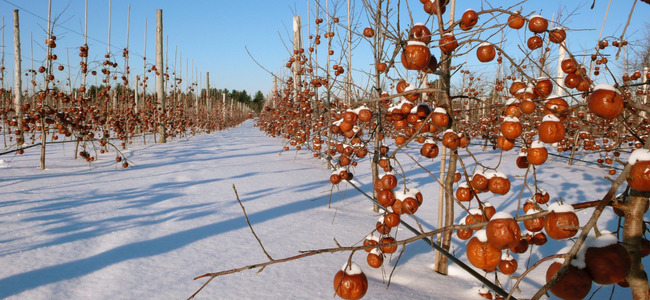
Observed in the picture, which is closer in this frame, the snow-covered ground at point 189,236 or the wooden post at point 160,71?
Answer: the snow-covered ground at point 189,236

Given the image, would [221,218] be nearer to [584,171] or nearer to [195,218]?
[195,218]

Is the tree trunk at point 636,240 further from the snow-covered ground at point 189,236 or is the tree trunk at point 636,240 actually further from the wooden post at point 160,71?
the wooden post at point 160,71

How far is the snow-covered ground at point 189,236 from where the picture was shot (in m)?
1.85

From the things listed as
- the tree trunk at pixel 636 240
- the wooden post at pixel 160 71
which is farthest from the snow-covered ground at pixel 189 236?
the wooden post at pixel 160 71

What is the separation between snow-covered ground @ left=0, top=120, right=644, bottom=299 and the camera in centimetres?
185

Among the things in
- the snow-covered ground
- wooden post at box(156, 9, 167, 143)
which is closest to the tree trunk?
the snow-covered ground

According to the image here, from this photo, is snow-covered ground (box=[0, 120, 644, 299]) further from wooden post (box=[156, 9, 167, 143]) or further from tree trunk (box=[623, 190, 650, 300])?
wooden post (box=[156, 9, 167, 143])

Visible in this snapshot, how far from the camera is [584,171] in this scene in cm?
599

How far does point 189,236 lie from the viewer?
2.57 m

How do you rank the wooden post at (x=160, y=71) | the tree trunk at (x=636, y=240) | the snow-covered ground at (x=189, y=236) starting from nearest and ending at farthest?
the tree trunk at (x=636, y=240) < the snow-covered ground at (x=189, y=236) < the wooden post at (x=160, y=71)

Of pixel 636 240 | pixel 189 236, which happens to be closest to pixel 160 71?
pixel 189 236

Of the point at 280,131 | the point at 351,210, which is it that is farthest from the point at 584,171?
the point at 280,131

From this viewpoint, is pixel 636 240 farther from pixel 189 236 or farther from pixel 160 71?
pixel 160 71

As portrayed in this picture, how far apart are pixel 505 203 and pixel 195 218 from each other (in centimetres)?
363
